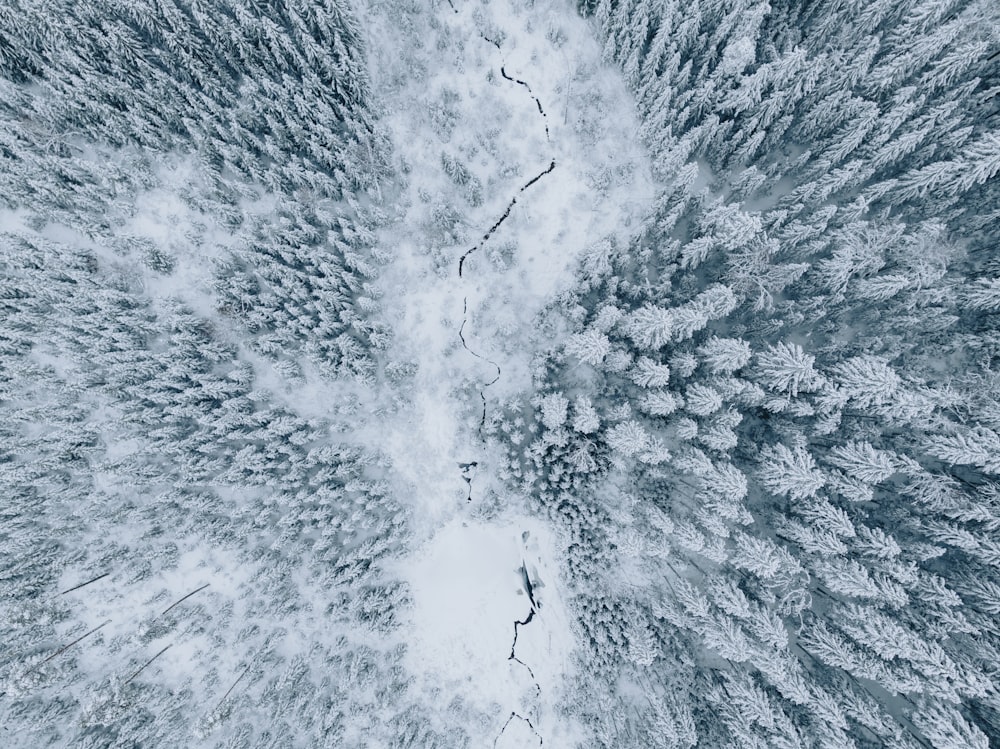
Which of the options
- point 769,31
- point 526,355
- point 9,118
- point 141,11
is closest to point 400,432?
point 526,355

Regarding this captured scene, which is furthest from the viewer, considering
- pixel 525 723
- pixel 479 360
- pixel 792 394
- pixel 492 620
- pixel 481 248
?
pixel 481 248

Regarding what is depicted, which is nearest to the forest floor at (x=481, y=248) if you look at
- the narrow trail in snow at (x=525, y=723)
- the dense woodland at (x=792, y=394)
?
the dense woodland at (x=792, y=394)

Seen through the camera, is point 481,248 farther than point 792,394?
Yes

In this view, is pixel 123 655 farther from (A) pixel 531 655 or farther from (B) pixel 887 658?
(B) pixel 887 658

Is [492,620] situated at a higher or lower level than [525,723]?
higher

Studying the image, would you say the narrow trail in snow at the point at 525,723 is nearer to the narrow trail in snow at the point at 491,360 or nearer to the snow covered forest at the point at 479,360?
the narrow trail in snow at the point at 491,360

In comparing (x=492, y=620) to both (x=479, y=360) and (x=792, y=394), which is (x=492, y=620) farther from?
(x=792, y=394)

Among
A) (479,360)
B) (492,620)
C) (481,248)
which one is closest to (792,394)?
(479,360)
